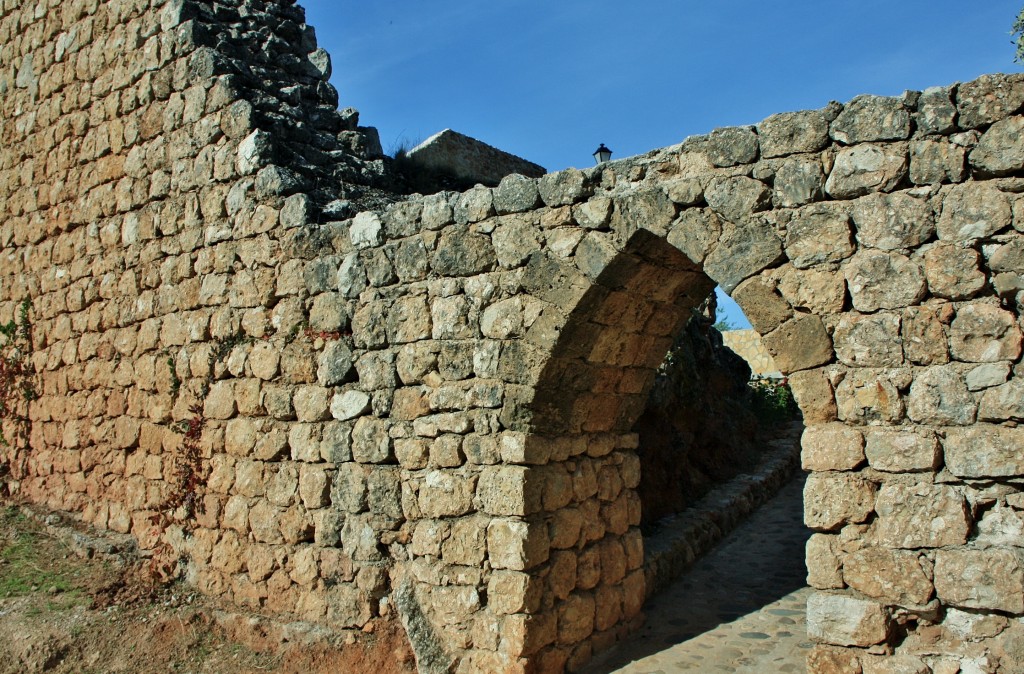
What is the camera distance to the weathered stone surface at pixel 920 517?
360cm

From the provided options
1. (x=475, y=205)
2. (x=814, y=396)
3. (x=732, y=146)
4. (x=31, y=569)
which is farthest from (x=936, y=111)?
(x=31, y=569)

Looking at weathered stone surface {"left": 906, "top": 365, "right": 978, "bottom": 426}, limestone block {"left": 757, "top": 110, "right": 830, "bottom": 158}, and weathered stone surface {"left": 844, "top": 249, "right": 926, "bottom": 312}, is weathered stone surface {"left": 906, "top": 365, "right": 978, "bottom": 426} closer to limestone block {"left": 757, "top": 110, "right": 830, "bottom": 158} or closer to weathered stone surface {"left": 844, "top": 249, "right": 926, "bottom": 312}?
weathered stone surface {"left": 844, "top": 249, "right": 926, "bottom": 312}

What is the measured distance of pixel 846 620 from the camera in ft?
12.4

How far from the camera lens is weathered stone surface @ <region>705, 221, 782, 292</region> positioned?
408cm

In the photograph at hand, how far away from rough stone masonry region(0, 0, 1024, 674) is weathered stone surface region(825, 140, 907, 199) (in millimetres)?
13

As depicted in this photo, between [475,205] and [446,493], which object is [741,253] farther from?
[446,493]

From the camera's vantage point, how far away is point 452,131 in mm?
7562

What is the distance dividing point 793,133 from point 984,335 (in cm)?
125

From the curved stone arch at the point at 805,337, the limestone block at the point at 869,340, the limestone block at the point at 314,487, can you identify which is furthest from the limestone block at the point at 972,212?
the limestone block at the point at 314,487

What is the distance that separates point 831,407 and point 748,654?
1968 millimetres

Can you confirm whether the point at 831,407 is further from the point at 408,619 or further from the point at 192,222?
the point at 192,222

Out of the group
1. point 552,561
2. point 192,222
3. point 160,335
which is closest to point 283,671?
point 552,561

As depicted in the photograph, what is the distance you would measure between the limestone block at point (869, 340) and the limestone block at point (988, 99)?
2.96ft

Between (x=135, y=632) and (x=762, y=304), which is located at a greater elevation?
(x=762, y=304)
